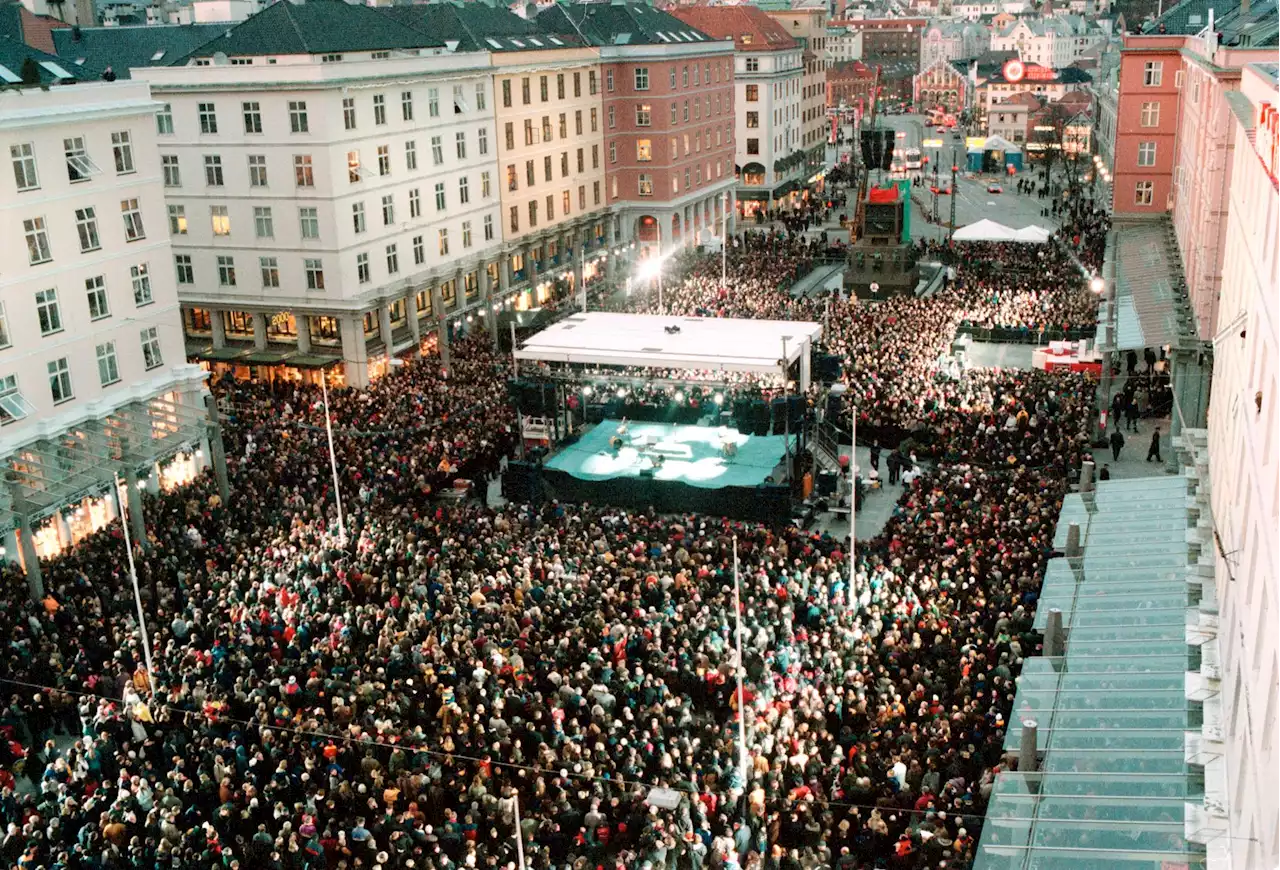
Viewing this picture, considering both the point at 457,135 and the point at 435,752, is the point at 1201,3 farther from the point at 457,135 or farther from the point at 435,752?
the point at 435,752

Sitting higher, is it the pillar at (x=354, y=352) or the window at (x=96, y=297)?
the window at (x=96, y=297)

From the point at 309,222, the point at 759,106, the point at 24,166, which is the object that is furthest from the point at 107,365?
the point at 759,106

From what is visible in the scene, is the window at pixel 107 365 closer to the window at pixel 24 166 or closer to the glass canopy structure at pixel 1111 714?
the window at pixel 24 166

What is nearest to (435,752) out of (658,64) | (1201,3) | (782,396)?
(782,396)

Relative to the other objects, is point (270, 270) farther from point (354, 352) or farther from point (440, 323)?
point (440, 323)

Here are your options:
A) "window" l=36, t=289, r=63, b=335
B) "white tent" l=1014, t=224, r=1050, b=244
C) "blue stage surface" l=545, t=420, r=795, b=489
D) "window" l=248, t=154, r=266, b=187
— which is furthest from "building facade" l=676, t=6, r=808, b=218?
"window" l=36, t=289, r=63, b=335

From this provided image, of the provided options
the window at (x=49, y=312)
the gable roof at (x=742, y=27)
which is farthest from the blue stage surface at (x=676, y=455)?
the gable roof at (x=742, y=27)

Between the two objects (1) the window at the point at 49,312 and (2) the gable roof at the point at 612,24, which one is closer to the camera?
(1) the window at the point at 49,312
